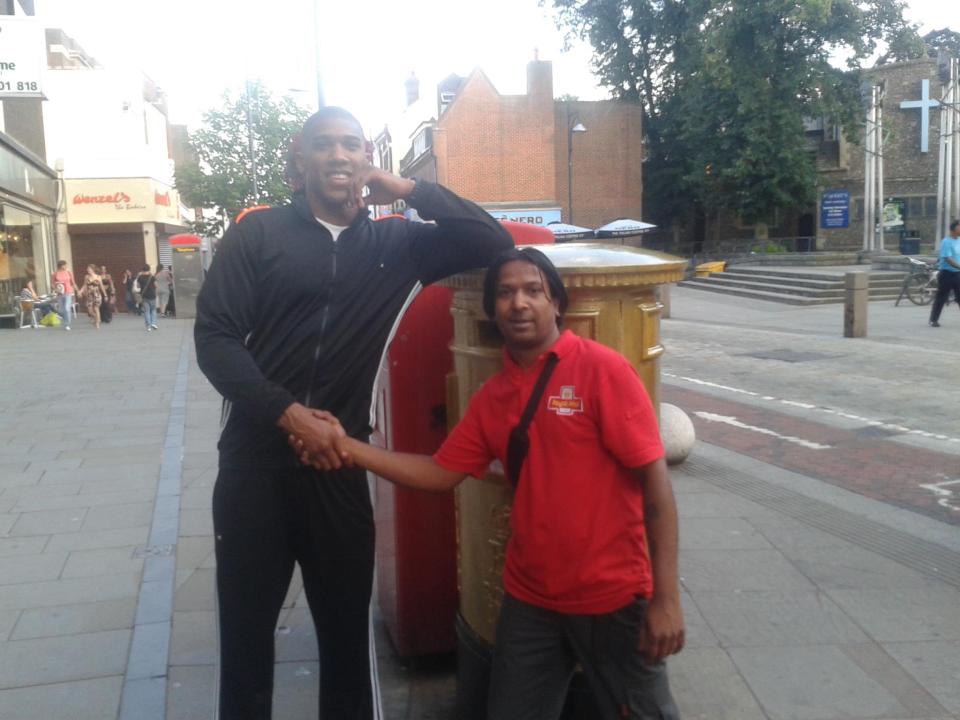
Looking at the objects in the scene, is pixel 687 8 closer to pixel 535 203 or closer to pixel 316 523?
pixel 535 203

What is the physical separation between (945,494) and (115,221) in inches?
1326

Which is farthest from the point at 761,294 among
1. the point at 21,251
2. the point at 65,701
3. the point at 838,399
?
the point at 65,701

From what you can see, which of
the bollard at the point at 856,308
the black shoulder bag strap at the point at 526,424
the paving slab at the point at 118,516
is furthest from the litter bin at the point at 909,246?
the black shoulder bag strap at the point at 526,424

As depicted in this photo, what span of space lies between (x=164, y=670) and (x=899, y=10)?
4153 cm

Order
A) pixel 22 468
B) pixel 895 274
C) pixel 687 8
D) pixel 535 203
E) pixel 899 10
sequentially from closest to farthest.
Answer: pixel 22 468 < pixel 895 274 < pixel 899 10 < pixel 687 8 < pixel 535 203

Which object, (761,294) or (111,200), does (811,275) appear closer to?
(761,294)

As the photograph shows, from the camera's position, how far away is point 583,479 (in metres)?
2.26

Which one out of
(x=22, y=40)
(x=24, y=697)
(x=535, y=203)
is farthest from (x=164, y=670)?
(x=535, y=203)

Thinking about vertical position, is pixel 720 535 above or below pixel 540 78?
below

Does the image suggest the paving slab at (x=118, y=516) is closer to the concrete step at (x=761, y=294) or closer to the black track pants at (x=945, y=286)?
the black track pants at (x=945, y=286)

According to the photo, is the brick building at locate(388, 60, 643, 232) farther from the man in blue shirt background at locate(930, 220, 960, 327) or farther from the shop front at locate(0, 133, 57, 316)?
the man in blue shirt background at locate(930, 220, 960, 327)

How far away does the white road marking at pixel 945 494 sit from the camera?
598 cm

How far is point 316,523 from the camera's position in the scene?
2633 mm

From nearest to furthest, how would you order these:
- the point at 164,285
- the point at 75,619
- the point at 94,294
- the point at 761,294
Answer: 1. the point at 75,619
2. the point at 94,294
3. the point at 761,294
4. the point at 164,285
